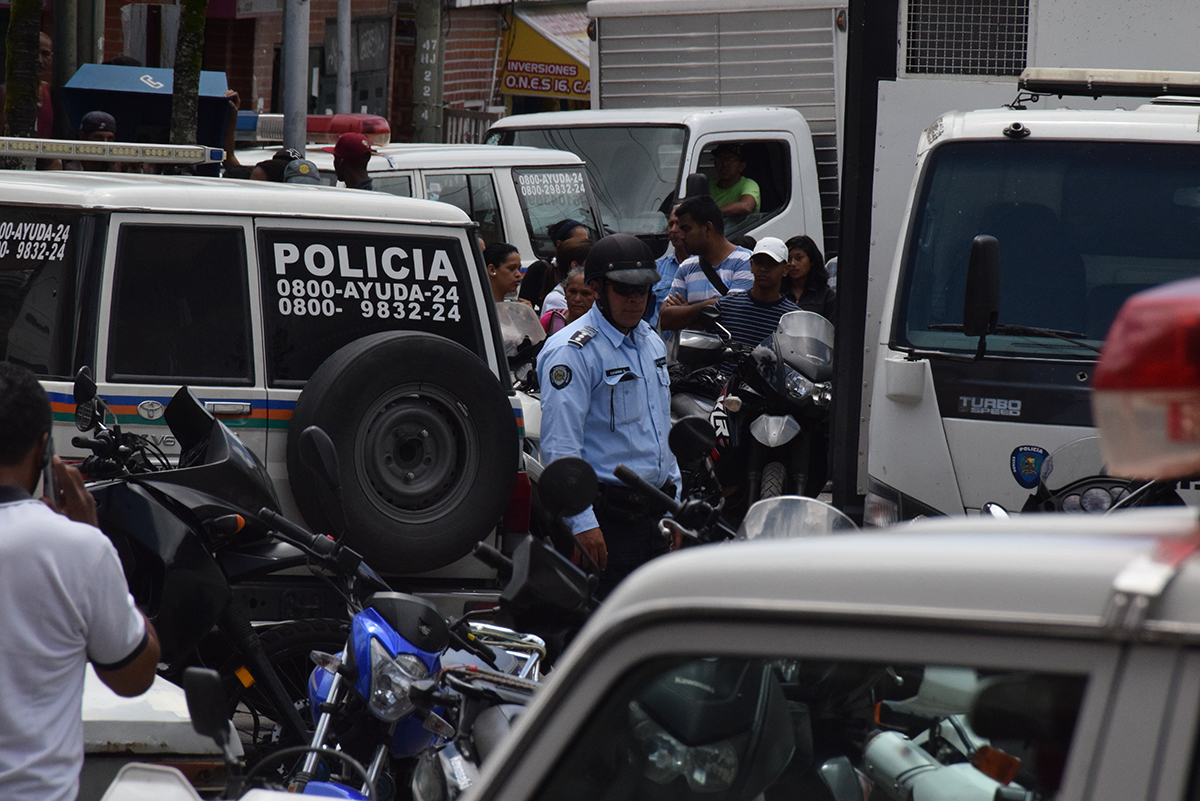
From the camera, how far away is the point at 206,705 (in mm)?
2365

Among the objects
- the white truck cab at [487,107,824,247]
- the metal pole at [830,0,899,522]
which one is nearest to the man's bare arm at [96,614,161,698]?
the metal pole at [830,0,899,522]

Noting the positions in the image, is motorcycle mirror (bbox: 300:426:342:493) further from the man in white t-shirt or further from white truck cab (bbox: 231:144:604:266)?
white truck cab (bbox: 231:144:604:266)

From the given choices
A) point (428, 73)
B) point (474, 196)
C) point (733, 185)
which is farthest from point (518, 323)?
point (428, 73)

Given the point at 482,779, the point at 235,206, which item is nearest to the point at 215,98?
the point at 235,206

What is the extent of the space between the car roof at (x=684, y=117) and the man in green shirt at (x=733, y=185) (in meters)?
0.27

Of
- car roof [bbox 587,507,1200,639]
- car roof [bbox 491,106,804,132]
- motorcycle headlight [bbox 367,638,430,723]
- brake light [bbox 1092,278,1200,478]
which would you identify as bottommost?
motorcycle headlight [bbox 367,638,430,723]

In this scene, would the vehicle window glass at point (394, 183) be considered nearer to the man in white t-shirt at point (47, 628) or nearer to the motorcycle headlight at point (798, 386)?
the motorcycle headlight at point (798, 386)

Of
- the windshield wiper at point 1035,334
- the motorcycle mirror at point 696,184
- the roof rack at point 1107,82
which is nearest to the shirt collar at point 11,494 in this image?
the windshield wiper at point 1035,334

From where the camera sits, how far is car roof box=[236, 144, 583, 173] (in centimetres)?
1059

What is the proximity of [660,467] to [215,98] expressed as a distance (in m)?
6.98

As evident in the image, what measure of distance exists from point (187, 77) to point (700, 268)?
380cm

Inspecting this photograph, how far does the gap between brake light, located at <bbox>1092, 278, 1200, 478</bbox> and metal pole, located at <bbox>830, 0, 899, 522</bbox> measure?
5.34 m

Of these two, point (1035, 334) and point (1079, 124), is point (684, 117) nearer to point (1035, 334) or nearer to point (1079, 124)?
point (1079, 124)

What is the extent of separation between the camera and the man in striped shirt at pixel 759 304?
8195mm
